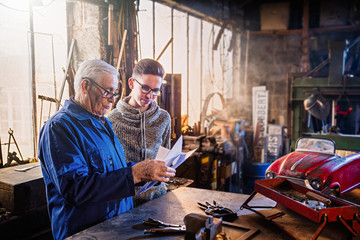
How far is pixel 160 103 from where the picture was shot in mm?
4707

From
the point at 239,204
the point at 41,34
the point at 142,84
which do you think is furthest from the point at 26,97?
the point at 239,204

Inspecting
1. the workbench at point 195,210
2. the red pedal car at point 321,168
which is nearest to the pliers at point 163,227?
the workbench at point 195,210

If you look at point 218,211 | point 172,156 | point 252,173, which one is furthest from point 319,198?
point 252,173

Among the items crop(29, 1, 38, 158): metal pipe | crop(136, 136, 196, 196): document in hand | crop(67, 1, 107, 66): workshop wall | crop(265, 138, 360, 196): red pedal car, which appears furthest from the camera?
crop(67, 1, 107, 66): workshop wall

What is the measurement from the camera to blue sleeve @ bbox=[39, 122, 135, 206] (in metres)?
1.93

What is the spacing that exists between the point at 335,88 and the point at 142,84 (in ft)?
14.6

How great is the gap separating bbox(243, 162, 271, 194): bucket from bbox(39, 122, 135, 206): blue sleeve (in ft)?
18.1

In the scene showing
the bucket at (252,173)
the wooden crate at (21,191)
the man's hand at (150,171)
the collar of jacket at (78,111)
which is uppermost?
the collar of jacket at (78,111)

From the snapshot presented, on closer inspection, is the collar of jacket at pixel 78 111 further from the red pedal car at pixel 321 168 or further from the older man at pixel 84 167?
the red pedal car at pixel 321 168

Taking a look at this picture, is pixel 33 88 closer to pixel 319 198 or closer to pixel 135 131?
pixel 135 131

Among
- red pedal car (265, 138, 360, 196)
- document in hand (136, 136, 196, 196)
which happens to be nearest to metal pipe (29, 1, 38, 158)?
document in hand (136, 136, 196, 196)

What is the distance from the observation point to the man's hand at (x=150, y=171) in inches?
82.4

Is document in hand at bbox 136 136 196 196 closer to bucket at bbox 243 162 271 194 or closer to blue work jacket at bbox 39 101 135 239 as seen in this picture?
blue work jacket at bbox 39 101 135 239

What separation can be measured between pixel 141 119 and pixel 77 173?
57.4 inches
